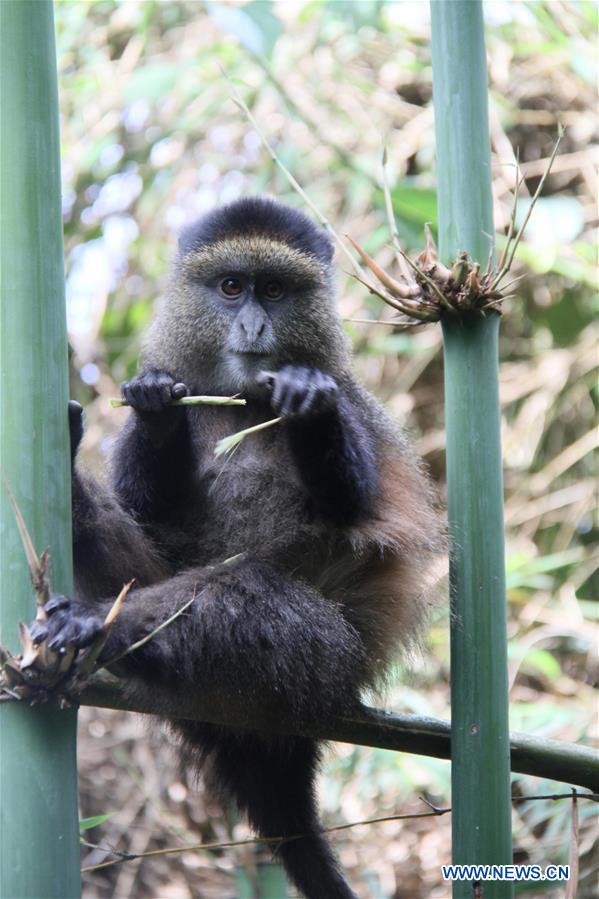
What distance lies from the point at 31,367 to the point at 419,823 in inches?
158

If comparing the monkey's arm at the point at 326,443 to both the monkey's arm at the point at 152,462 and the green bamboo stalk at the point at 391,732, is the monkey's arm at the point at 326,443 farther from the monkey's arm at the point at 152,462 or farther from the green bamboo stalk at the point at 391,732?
the green bamboo stalk at the point at 391,732

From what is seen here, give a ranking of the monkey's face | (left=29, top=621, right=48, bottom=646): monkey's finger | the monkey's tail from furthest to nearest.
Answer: the monkey's face < the monkey's tail < (left=29, top=621, right=48, bottom=646): monkey's finger

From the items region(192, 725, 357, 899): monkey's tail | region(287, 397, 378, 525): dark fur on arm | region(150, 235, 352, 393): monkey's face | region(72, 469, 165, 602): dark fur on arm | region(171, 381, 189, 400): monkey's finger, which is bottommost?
region(192, 725, 357, 899): monkey's tail

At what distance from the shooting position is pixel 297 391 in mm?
2469

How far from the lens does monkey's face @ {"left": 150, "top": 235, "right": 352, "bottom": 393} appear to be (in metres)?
3.21

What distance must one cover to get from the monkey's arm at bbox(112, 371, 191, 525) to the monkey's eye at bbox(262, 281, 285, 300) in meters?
0.49

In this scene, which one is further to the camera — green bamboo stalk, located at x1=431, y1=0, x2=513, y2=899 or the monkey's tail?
the monkey's tail

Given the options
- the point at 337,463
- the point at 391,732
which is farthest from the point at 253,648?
the point at 337,463

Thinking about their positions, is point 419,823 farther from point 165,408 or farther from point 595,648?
point 165,408

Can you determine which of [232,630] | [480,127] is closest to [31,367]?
[232,630]

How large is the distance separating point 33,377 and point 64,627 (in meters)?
0.43

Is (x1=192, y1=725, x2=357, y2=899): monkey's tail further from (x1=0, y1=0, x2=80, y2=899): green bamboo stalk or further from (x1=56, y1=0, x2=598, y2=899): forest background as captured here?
(x1=56, y1=0, x2=598, y2=899): forest background

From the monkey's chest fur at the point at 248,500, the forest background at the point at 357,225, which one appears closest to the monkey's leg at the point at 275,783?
the monkey's chest fur at the point at 248,500

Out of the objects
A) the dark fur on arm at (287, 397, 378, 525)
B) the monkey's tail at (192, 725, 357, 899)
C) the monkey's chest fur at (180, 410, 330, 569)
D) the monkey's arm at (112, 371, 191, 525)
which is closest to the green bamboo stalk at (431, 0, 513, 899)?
the dark fur on arm at (287, 397, 378, 525)
